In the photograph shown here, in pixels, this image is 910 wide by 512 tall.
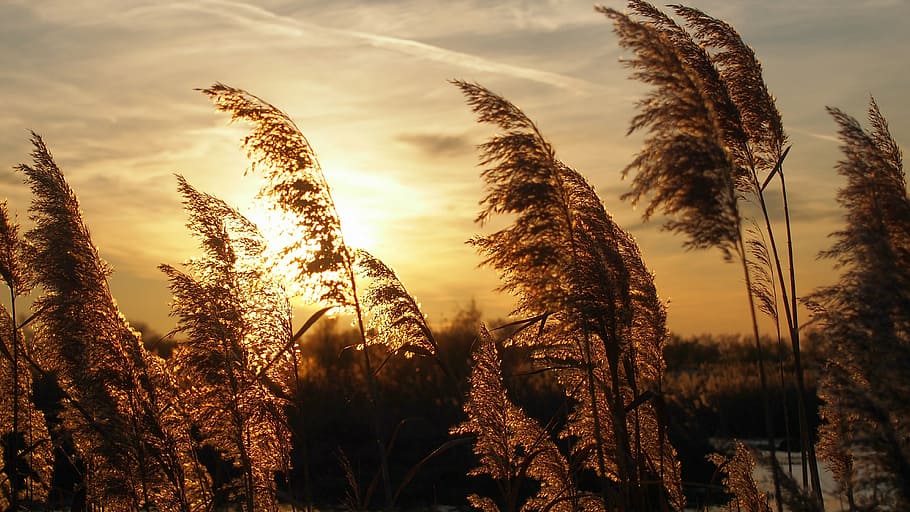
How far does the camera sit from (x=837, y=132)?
3.97 m

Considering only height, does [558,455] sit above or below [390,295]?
below

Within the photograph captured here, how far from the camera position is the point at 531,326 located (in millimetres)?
4418

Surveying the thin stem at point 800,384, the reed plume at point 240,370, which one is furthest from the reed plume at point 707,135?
the reed plume at point 240,370

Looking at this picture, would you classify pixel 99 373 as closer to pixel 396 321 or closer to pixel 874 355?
pixel 396 321

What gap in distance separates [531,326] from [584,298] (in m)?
0.58

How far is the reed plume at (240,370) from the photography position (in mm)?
4957

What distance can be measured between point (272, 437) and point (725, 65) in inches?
125

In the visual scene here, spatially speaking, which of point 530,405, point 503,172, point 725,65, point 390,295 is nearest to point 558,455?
point 390,295

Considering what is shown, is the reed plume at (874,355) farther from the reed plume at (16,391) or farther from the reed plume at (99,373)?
the reed plume at (16,391)

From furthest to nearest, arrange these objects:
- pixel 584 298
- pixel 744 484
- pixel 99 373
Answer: pixel 99 373 < pixel 744 484 < pixel 584 298

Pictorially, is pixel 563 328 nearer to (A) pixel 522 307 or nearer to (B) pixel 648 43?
(A) pixel 522 307

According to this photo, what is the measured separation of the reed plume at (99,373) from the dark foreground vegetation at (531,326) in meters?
0.01

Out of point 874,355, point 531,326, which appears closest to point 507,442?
point 531,326

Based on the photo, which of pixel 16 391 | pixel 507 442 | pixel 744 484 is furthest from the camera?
pixel 16 391
